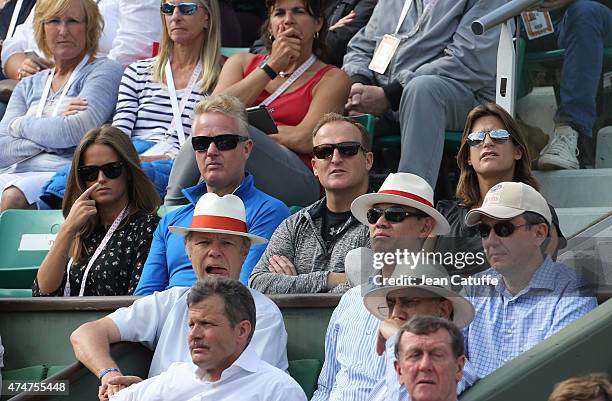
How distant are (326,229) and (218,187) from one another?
0.71 m

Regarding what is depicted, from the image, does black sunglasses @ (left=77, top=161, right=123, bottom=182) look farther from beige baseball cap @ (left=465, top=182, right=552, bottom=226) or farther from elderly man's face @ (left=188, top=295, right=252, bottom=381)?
beige baseball cap @ (left=465, top=182, right=552, bottom=226)

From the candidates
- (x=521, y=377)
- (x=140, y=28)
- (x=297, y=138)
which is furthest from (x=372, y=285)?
(x=140, y=28)

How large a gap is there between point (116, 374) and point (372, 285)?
1.08 m

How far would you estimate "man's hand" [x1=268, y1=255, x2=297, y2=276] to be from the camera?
677cm

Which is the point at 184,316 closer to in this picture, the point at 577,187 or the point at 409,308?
the point at 409,308

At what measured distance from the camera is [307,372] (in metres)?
6.28

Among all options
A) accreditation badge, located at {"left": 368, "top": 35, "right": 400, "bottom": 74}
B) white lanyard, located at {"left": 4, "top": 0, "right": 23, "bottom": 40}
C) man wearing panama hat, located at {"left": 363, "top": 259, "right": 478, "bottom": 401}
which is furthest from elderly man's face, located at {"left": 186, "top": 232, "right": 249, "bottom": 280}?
white lanyard, located at {"left": 4, "top": 0, "right": 23, "bottom": 40}

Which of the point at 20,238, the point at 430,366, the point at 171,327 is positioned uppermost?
the point at 20,238

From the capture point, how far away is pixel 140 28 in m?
9.66

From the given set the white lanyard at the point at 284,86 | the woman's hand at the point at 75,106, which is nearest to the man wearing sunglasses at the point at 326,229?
the white lanyard at the point at 284,86

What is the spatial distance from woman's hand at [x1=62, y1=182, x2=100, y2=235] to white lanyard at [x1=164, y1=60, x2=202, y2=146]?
4.24 feet

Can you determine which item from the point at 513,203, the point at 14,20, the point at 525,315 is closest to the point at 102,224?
the point at 513,203

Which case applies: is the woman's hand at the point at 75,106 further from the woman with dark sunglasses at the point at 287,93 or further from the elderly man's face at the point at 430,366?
the elderly man's face at the point at 430,366

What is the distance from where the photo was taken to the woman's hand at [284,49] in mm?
8250
